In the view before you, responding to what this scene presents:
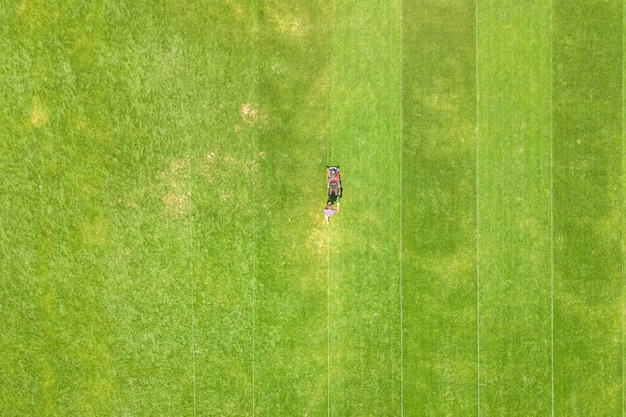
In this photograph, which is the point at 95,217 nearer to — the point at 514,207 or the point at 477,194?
the point at 477,194

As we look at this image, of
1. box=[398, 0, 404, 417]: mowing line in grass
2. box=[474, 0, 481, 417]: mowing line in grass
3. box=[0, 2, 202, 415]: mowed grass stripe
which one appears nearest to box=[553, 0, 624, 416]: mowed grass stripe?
box=[474, 0, 481, 417]: mowing line in grass

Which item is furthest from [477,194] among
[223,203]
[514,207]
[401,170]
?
[223,203]

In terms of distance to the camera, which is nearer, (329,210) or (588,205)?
(329,210)

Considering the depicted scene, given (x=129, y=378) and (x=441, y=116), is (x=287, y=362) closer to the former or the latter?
(x=129, y=378)

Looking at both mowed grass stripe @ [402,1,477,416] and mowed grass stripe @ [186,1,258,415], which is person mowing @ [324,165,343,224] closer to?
mowed grass stripe @ [402,1,477,416]

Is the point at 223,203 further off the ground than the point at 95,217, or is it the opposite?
the point at 223,203

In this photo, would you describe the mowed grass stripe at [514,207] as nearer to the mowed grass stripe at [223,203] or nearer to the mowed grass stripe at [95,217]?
the mowed grass stripe at [223,203]
